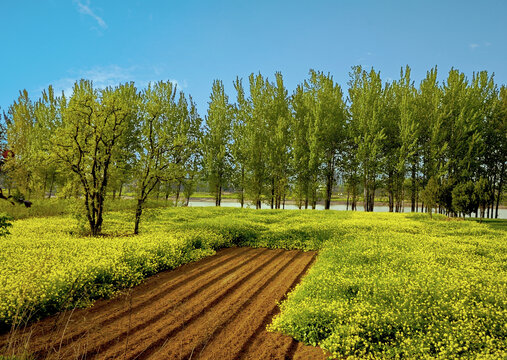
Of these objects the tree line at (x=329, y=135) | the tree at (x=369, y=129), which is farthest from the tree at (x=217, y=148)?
the tree at (x=369, y=129)

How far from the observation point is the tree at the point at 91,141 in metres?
14.2

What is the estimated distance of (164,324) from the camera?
243 inches

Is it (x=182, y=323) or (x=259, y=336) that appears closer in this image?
(x=182, y=323)

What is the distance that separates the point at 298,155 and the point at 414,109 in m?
18.3

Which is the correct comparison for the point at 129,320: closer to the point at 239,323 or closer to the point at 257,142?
the point at 239,323

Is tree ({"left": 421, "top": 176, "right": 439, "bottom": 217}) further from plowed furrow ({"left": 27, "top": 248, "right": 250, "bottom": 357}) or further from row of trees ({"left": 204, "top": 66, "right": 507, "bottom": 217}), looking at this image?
plowed furrow ({"left": 27, "top": 248, "right": 250, "bottom": 357})

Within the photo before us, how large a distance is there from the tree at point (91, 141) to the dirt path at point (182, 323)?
7729 millimetres

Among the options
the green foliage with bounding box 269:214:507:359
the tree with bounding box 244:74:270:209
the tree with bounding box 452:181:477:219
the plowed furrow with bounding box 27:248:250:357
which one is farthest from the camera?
the tree with bounding box 244:74:270:209

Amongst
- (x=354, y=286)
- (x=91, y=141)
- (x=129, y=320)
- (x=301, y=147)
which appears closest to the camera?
(x=129, y=320)

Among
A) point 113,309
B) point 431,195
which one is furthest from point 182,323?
point 431,195

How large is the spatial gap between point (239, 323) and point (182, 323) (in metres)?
2.79

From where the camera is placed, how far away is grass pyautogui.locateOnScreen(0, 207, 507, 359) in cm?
533

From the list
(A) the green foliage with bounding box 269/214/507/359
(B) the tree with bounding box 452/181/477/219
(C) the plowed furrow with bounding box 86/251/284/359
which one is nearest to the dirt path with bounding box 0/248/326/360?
(C) the plowed furrow with bounding box 86/251/284/359

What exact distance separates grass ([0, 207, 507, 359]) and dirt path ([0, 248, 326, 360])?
0.49 metres
